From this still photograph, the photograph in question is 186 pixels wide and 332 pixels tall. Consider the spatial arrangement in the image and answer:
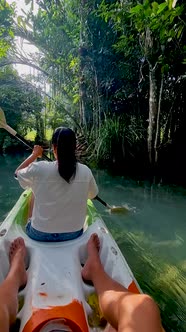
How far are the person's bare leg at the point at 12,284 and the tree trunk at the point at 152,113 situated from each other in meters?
6.29

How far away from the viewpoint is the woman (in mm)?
2139

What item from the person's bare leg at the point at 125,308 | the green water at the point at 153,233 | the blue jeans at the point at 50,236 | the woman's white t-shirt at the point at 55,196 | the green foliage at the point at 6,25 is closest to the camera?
the person's bare leg at the point at 125,308

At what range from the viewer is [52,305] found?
1.64 m

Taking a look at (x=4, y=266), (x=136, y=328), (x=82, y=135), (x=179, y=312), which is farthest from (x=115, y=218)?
(x=82, y=135)

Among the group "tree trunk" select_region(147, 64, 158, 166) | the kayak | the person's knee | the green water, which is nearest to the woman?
the kayak

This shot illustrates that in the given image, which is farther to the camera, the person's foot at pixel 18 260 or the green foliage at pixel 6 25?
the green foliage at pixel 6 25

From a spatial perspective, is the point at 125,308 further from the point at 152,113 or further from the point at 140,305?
the point at 152,113

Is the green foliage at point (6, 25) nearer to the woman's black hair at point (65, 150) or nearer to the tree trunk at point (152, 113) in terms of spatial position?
the tree trunk at point (152, 113)

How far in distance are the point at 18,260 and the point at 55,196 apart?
0.49 meters

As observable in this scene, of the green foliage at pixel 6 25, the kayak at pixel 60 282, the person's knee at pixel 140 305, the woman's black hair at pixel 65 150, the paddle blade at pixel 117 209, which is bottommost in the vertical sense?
the paddle blade at pixel 117 209

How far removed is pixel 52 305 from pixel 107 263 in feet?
2.39

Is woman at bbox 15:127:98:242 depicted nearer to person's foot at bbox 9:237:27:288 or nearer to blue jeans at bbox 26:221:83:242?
blue jeans at bbox 26:221:83:242

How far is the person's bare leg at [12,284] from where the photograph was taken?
148cm

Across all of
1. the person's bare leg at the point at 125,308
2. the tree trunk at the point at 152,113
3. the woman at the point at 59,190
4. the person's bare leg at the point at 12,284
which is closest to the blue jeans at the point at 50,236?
the woman at the point at 59,190
